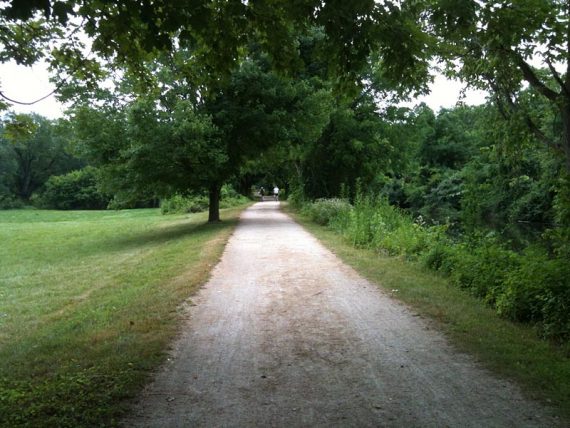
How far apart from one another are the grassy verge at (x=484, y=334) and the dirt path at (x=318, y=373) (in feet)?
0.69

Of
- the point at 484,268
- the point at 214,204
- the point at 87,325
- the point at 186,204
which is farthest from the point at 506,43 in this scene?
the point at 186,204

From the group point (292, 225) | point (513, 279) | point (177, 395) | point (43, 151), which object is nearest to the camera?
point (177, 395)

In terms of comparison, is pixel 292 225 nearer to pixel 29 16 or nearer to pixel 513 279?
pixel 513 279

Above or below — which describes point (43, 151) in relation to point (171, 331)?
above

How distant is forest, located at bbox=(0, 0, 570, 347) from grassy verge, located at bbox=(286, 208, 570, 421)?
0.39 metres

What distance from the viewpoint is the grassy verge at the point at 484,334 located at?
4672 millimetres

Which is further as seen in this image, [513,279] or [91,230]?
[91,230]

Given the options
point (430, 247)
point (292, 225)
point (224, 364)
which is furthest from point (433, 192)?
point (224, 364)

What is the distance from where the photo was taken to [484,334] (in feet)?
20.3

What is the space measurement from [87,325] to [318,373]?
3.76 meters

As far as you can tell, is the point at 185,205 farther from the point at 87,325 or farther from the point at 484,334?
the point at 484,334

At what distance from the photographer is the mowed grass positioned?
4234 mm

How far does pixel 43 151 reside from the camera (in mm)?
83562

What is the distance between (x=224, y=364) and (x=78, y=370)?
4.75 ft
